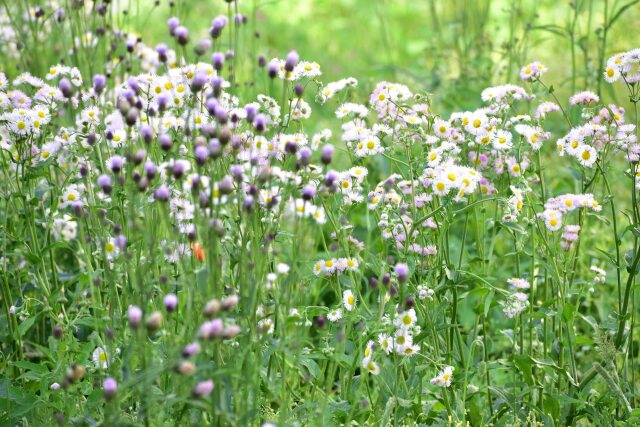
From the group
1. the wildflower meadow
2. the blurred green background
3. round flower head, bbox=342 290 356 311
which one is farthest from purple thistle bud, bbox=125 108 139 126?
the blurred green background

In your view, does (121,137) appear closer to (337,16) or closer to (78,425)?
(78,425)

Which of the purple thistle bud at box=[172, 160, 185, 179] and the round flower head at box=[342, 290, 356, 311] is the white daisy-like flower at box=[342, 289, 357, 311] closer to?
the round flower head at box=[342, 290, 356, 311]

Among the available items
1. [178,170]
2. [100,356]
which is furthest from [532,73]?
[100,356]

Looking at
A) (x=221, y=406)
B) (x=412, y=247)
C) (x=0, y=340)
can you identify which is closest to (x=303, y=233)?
(x=221, y=406)

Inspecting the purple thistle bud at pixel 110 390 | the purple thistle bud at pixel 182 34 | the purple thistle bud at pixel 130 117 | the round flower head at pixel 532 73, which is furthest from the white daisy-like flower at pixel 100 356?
the round flower head at pixel 532 73

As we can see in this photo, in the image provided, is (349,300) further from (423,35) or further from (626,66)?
(423,35)

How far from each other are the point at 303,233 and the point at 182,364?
51cm

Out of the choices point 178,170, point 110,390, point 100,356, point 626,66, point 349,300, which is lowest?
point 100,356

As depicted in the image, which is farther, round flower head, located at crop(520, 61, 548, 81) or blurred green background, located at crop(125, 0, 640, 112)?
blurred green background, located at crop(125, 0, 640, 112)

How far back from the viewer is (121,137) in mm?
2451

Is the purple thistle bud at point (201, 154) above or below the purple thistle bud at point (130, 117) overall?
below

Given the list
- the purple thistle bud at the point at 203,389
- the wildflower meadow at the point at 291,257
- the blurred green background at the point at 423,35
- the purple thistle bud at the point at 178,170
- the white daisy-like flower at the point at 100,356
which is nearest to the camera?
the purple thistle bud at the point at 203,389

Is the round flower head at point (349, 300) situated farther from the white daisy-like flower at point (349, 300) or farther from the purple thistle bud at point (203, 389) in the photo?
the purple thistle bud at point (203, 389)

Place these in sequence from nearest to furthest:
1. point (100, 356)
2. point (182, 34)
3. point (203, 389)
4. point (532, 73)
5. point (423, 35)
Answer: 1. point (203, 389)
2. point (182, 34)
3. point (100, 356)
4. point (532, 73)
5. point (423, 35)
